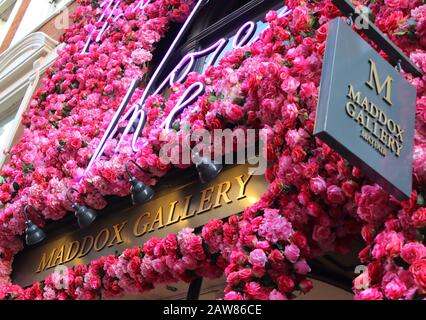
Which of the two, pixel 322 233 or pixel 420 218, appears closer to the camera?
pixel 420 218

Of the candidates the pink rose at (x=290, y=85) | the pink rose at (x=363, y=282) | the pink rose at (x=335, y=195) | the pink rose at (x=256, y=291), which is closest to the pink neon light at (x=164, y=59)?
the pink rose at (x=290, y=85)

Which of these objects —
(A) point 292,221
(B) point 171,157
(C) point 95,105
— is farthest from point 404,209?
(C) point 95,105

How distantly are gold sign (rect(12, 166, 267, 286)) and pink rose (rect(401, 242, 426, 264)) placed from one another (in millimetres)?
1753

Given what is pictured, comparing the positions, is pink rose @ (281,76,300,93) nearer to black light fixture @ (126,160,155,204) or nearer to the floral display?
the floral display

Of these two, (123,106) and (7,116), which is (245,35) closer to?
(123,106)

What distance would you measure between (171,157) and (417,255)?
9.51 ft

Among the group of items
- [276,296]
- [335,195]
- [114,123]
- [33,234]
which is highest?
[114,123]

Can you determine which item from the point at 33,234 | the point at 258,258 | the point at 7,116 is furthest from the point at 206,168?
the point at 7,116

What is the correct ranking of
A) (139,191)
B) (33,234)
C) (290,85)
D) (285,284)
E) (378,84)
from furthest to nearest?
(33,234) → (139,191) → (290,85) → (285,284) → (378,84)

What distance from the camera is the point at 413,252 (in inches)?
124

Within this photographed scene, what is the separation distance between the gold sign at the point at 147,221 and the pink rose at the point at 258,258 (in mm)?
811

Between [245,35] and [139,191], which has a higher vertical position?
[245,35]

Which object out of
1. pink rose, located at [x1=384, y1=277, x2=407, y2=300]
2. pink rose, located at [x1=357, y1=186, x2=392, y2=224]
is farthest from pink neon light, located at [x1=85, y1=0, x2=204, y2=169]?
pink rose, located at [x1=384, y1=277, x2=407, y2=300]

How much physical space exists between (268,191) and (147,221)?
1849mm
